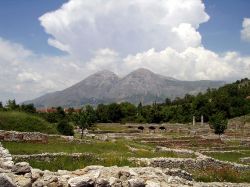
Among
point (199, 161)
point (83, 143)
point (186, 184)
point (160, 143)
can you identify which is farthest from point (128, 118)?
point (186, 184)

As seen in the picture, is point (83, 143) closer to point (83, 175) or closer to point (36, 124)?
point (36, 124)

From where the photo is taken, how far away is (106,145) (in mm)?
51531

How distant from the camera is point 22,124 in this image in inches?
2518

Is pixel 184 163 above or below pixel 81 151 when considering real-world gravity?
below

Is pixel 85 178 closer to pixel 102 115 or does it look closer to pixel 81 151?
pixel 81 151

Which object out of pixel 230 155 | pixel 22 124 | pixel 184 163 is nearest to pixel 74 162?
pixel 184 163

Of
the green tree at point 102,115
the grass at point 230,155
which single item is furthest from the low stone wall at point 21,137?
the green tree at point 102,115

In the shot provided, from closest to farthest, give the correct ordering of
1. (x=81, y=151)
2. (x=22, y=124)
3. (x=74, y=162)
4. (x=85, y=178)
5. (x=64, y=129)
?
(x=85, y=178)
(x=74, y=162)
(x=81, y=151)
(x=22, y=124)
(x=64, y=129)

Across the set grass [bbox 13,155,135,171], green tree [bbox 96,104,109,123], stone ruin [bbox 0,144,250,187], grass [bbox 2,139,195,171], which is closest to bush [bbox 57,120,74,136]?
grass [bbox 2,139,195,171]

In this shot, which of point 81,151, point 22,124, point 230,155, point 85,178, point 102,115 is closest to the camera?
point 85,178

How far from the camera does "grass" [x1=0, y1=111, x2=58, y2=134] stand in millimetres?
62781

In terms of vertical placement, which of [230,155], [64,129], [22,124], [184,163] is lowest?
[230,155]

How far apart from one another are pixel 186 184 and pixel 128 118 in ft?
521

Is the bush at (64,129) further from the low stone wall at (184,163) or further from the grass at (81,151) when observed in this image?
the low stone wall at (184,163)
